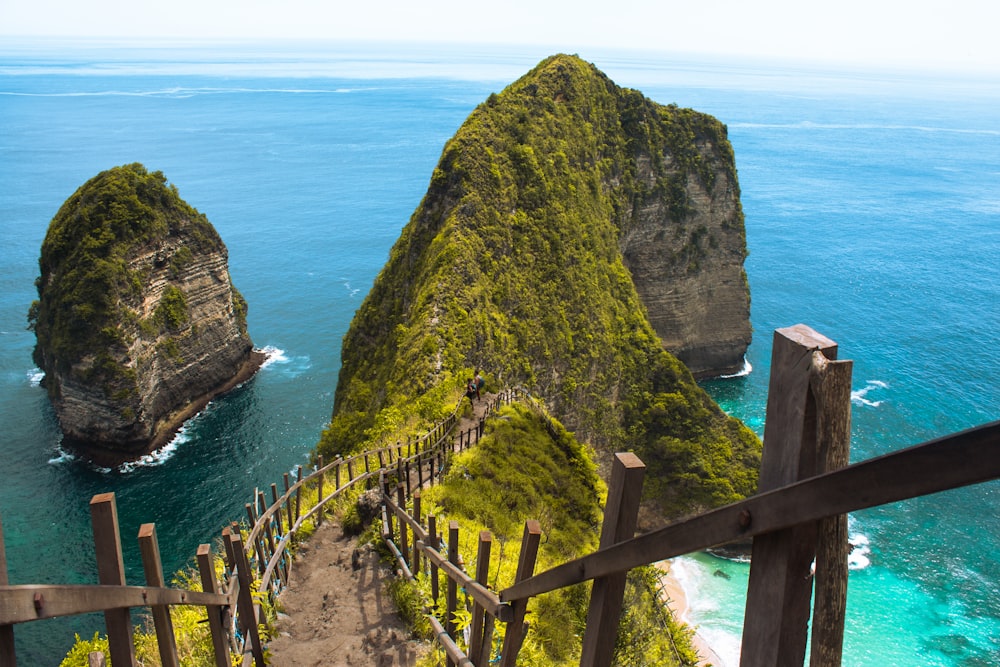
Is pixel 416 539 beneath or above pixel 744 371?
above

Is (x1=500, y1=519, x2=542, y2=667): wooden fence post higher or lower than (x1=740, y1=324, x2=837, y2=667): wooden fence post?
above

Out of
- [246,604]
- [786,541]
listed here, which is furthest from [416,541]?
[786,541]

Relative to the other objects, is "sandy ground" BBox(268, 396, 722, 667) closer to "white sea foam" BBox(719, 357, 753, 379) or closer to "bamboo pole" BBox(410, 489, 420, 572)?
"bamboo pole" BBox(410, 489, 420, 572)

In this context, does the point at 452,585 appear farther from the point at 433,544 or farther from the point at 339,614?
the point at 339,614

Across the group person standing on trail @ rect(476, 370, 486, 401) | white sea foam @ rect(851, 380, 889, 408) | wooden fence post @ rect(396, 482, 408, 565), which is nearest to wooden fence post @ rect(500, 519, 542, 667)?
wooden fence post @ rect(396, 482, 408, 565)

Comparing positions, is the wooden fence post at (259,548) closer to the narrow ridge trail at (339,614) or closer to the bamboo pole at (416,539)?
the narrow ridge trail at (339,614)

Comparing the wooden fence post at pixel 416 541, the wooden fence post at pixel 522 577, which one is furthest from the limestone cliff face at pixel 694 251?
the wooden fence post at pixel 522 577
